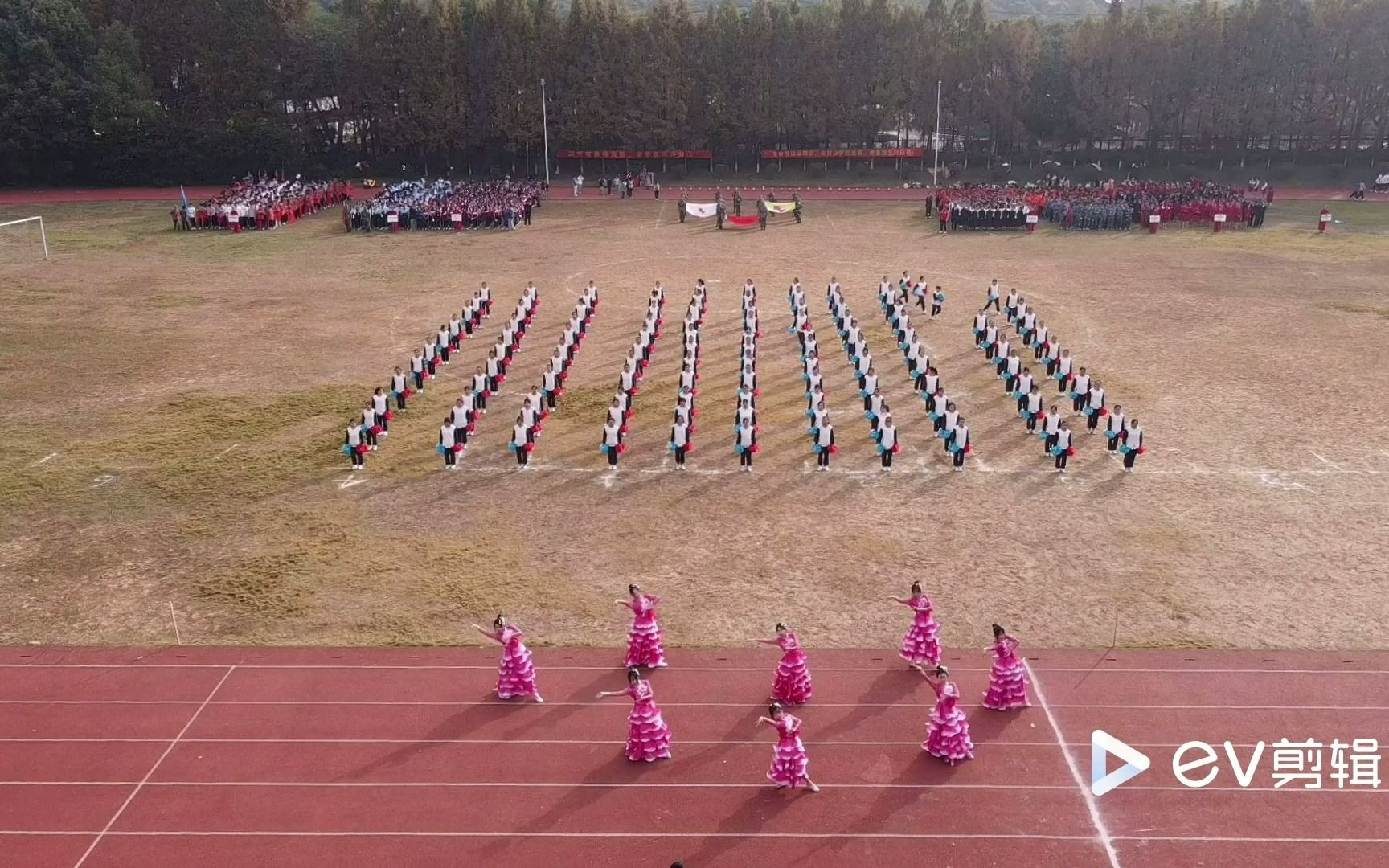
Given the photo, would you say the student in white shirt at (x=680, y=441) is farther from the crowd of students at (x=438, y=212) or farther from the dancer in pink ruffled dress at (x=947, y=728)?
the crowd of students at (x=438, y=212)

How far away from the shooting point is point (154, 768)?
11.6 metres

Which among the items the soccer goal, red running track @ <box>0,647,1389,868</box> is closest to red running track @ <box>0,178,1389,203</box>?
the soccer goal

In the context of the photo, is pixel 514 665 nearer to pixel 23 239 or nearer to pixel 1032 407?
pixel 1032 407

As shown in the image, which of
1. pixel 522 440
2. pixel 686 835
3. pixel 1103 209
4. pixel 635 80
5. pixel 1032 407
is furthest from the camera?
pixel 635 80

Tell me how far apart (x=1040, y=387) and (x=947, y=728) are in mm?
14718

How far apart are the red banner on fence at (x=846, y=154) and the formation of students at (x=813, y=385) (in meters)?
36.9

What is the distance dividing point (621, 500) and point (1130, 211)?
35.4m

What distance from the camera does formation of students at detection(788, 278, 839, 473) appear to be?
19703 millimetres

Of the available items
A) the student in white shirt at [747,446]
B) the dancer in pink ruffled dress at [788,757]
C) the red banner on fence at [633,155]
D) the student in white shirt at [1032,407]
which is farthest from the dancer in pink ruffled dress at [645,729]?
the red banner on fence at [633,155]

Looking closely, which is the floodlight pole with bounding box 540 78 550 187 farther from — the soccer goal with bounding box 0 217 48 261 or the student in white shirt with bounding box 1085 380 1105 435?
the student in white shirt with bounding box 1085 380 1105 435

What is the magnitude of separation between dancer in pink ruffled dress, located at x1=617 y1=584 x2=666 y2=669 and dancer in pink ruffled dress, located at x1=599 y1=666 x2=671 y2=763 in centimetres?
161

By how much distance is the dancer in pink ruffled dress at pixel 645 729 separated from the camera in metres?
11.5

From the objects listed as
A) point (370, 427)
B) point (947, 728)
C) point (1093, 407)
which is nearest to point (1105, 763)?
point (947, 728)

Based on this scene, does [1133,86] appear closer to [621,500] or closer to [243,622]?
[621,500]
